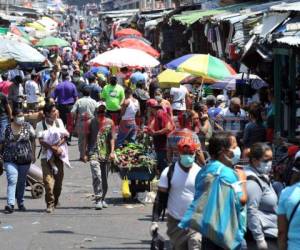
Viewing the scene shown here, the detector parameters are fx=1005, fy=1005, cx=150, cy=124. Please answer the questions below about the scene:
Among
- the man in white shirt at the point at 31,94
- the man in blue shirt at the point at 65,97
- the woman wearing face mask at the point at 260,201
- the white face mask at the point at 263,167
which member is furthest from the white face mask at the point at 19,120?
the man in white shirt at the point at 31,94

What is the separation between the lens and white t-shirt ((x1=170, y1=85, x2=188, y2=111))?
72.0ft

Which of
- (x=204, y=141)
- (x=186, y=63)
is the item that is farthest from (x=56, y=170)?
(x=186, y=63)

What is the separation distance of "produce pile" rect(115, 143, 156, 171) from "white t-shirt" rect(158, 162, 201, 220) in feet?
18.9

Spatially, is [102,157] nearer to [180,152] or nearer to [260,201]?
[180,152]

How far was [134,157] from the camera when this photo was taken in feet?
48.8

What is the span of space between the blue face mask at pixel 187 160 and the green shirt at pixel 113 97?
13165 millimetres

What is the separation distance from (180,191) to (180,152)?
343 millimetres

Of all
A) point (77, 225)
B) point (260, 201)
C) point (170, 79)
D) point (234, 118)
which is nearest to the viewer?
point (260, 201)

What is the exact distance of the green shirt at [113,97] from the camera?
2195cm

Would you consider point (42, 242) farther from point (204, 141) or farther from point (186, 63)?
point (186, 63)

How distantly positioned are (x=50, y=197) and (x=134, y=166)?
1397mm

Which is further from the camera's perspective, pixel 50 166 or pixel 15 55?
pixel 15 55

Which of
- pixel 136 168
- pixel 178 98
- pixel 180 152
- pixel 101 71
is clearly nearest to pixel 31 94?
pixel 178 98

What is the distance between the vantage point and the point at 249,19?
54.9ft
